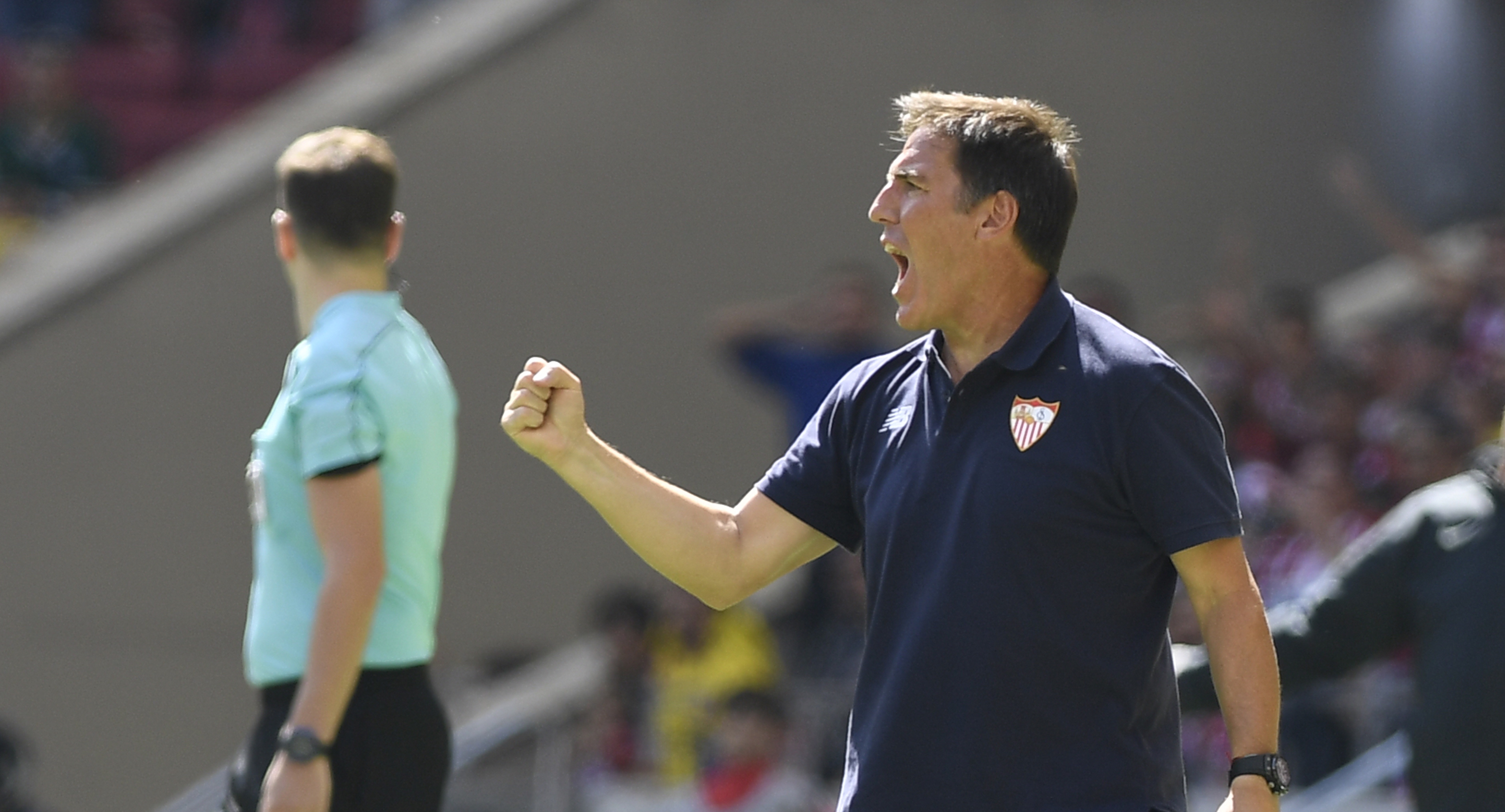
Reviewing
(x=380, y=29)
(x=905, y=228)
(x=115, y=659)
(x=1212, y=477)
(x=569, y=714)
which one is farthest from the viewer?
(x=380, y=29)

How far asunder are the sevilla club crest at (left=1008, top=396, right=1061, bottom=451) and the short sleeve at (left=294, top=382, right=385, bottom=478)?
1.31 metres

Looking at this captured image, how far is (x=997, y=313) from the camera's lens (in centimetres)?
316

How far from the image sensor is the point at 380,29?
13242 millimetres

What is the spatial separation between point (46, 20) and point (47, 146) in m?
1.81

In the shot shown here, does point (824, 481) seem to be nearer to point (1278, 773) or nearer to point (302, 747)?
point (1278, 773)

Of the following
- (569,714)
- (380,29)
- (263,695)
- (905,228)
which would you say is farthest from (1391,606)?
(380,29)

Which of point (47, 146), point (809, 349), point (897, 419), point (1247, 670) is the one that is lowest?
point (1247, 670)

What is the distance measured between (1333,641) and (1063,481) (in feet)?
4.06

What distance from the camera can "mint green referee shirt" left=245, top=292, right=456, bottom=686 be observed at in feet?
12.2

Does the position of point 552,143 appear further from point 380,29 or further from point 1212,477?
point 1212,477

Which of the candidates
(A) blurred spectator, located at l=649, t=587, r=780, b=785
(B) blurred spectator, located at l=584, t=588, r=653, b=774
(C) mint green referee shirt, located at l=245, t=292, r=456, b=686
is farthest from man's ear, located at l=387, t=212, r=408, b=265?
(B) blurred spectator, located at l=584, t=588, r=653, b=774

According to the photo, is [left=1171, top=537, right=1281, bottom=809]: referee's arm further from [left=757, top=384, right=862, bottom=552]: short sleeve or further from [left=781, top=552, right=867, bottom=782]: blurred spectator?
[left=781, top=552, right=867, bottom=782]: blurred spectator

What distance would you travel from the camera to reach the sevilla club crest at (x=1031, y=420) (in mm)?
2973

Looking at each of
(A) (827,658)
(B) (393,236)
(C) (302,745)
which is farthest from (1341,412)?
(C) (302,745)
